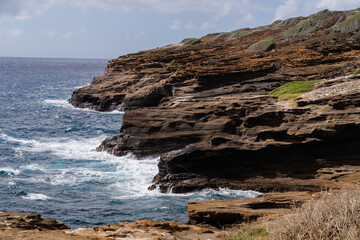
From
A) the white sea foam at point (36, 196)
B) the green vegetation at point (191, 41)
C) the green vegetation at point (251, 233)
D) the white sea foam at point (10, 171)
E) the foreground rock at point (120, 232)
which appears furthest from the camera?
the green vegetation at point (191, 41)

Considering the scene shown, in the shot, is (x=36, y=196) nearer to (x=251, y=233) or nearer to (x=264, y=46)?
(x=251, y=233)

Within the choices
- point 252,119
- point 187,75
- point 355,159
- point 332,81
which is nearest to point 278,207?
point 355,159

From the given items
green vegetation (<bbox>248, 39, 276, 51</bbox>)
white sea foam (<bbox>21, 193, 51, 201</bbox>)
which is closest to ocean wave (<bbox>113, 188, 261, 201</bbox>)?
white sea foam (<bbox>21, 193, 51, 201</bbox>)

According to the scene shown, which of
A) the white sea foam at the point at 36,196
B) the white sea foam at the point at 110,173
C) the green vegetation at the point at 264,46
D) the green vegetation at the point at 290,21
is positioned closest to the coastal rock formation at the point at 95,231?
the white sea foam at the point at 110,173

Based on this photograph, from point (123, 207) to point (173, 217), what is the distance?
3.55 meters

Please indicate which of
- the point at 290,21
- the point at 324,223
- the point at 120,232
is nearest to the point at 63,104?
the point at 290,21

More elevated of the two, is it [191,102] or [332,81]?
[332,81]

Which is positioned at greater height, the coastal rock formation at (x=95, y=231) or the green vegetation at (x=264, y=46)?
the green vegetation at (x=264, y=46)

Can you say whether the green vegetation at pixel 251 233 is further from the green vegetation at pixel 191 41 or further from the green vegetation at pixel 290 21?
the green vegetation at pixel 191 41

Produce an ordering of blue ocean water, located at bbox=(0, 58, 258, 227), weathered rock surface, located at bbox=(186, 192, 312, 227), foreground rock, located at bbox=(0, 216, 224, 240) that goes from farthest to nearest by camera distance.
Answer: blue ocean water, located at bbox=(0, 58, 258, 227) → weathered rock surface, located at bbox=(186, 192, 312, 227) → foreground rock, located at bbox=(0, 216, 224, 240)

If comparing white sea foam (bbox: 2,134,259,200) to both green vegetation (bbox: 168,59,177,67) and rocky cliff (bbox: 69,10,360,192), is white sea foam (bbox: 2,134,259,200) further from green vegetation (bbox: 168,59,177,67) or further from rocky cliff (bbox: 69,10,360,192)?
green vegetation (bbox: 168,59,177,67)

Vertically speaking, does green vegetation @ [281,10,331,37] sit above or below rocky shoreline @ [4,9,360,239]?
above

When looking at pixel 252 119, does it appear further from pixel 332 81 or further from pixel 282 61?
pixel 282 61

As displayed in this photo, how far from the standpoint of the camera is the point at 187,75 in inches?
1807
